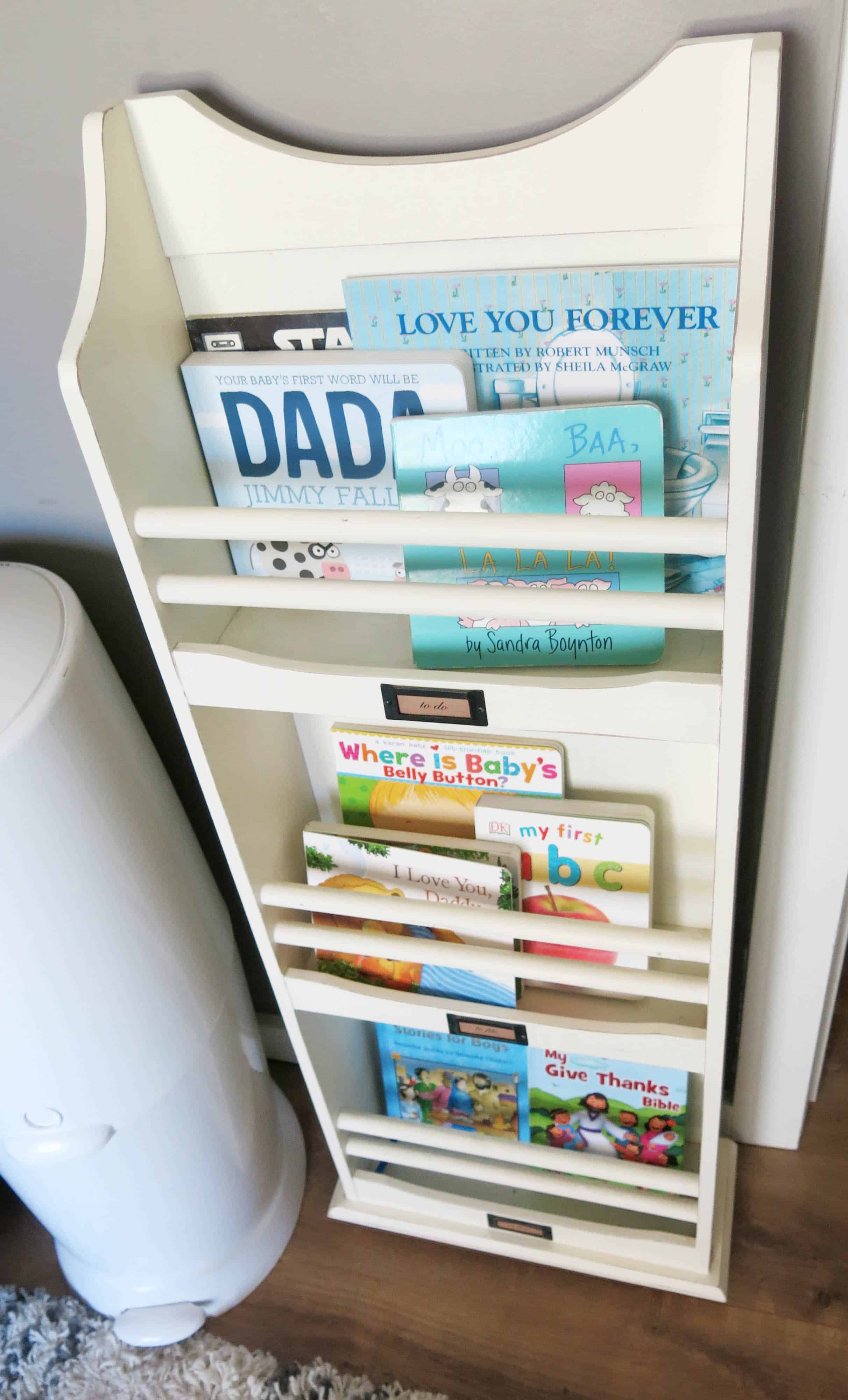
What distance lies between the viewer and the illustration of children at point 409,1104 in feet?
4.25

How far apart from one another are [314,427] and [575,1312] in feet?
3.37

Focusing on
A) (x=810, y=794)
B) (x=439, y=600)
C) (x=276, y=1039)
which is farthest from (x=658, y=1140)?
(x=439, y=600)

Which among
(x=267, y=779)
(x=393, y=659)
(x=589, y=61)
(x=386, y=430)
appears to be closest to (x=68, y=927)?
(x=267, y=779)

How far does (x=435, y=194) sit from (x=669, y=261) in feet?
0.54

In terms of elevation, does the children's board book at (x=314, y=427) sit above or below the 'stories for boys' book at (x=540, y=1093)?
above

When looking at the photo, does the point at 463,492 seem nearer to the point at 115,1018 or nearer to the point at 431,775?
the point at 431,775

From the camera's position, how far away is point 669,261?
28.6 inches

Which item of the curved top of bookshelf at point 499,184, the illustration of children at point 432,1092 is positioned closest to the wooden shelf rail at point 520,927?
the illustration of children at point 432,1092

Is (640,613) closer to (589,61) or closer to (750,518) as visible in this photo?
(750,518)

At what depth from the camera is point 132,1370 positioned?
124cm

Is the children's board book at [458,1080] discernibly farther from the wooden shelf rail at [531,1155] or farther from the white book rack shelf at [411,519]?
the white book rack shelf at [411,519]

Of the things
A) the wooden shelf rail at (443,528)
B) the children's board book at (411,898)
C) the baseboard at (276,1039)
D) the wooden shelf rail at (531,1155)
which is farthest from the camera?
the baseboard at (276,1039)

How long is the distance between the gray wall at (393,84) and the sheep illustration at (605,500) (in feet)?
0.56

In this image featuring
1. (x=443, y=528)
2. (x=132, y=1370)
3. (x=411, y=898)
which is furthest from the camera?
(x=132, y=1370)
